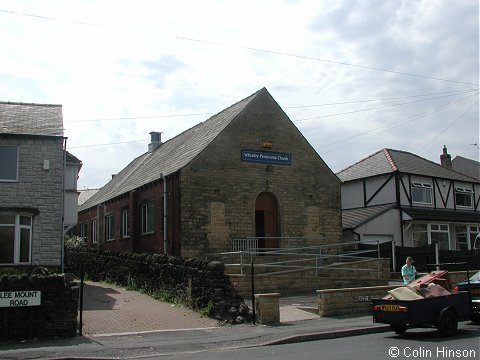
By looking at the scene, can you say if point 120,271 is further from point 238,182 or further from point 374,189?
point 374,189

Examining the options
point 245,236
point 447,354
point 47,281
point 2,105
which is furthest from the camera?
point 245,236

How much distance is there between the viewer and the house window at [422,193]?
106ft

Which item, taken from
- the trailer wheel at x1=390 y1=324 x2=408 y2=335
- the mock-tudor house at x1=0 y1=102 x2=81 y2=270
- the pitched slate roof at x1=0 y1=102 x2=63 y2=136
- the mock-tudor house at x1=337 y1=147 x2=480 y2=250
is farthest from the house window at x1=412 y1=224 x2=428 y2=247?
the pitched slate roof at x1=0 y1=102 x2=63 y2=136

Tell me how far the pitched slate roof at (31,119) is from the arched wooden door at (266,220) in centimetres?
921

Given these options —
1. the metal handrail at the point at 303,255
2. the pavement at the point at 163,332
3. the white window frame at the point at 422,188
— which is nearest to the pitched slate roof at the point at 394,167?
the white window frame at the point at 422,188

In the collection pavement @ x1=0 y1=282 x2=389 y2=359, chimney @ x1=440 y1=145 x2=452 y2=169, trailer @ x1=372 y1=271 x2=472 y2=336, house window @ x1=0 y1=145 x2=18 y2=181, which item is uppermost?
chimney @ x1=440 y1=145 x2=452 y2=169

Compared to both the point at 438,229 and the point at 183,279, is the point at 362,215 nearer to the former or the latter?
the point at 438,229

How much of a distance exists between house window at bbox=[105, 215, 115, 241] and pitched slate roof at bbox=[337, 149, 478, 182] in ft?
50.1

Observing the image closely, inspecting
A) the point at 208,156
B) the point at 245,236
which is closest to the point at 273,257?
the point at 245,236

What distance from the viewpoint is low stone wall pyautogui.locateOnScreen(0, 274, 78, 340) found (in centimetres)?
1169

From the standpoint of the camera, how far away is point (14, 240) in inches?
714

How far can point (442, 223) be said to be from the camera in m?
32.0

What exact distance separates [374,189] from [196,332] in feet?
74.0

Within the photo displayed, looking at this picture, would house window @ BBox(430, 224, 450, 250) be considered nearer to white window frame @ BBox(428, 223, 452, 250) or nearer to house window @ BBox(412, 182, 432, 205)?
white window frame @ BBox(428, 223, 452, 250)
